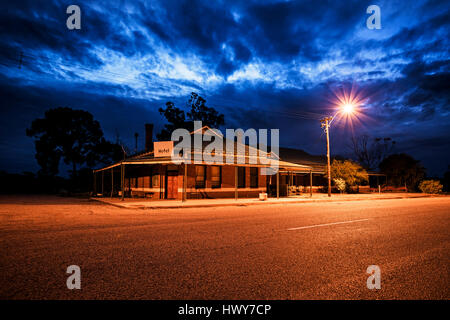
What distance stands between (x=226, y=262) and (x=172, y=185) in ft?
58.7

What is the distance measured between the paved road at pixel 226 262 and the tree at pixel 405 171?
39.5 meters

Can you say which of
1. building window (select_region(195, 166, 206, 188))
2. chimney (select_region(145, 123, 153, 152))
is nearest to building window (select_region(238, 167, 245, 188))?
building window (select_region(195, 166, 206, 188))

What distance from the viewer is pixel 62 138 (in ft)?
144

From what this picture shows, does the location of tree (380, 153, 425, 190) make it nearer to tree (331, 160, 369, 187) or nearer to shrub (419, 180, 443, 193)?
shrub (419, 180, 443, 193)

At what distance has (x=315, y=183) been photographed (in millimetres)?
37312

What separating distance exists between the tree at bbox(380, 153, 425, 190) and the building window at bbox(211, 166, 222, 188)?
32086mm

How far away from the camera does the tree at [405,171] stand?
41.6 m

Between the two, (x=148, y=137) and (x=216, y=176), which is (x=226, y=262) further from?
(x=148, y=137)

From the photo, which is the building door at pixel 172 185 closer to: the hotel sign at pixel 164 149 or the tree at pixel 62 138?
the hotel sign at pixel 164 149

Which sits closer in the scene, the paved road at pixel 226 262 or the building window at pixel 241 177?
the paved road at pixel 226 262

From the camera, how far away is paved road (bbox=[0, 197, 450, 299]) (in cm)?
357

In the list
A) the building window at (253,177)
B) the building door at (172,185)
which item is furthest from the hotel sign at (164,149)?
the building window at (253,177)
